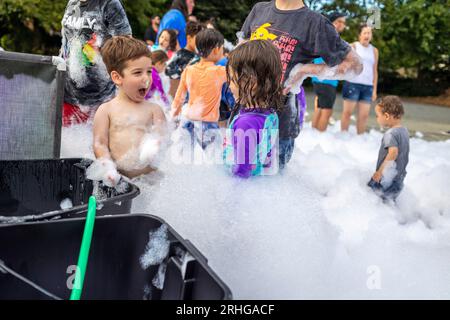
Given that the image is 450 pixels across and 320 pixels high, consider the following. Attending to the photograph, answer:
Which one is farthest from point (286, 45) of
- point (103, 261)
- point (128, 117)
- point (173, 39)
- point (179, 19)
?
point (179, 19)

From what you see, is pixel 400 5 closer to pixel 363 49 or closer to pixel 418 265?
pixel 363 49

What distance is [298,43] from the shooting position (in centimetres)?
262

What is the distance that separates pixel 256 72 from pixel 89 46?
1492 millimetres

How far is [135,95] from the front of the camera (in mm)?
2539

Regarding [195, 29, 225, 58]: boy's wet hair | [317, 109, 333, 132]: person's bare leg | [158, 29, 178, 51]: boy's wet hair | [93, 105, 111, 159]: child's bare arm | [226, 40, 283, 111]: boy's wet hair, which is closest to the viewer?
[226, 40, 283, 111]: boy's wet hair

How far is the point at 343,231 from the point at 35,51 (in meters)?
13.0

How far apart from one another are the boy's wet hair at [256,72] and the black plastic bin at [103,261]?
2.94 ft

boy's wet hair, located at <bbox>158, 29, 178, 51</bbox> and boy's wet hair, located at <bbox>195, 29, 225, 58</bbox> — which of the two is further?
boy's wet hair, located at <bbox>158, 29, 178, 51</bbox>

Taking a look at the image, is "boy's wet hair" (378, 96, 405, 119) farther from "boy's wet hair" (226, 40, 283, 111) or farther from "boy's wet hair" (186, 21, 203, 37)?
"boy's wet hair" (186, 21, 203, 37)

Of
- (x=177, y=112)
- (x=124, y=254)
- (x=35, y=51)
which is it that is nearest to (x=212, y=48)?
(x=177, y=112)

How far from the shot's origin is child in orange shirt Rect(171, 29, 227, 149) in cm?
425

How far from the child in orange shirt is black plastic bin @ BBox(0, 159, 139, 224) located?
2.14m

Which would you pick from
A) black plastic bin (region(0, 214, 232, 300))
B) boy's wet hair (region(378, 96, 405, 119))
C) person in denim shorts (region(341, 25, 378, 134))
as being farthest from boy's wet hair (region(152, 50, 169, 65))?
black plastic bin (region(0, 214, 232, 300))

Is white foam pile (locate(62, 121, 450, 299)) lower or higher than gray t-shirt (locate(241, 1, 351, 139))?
lower
